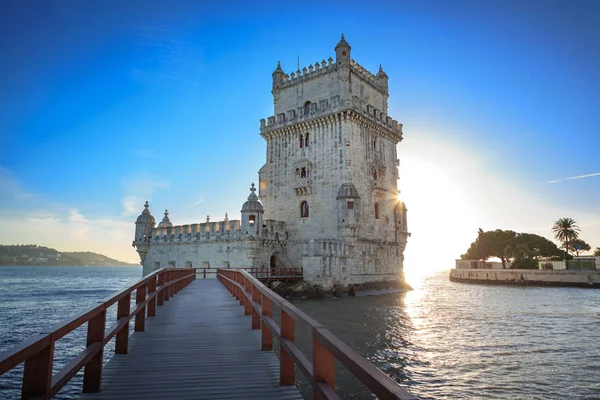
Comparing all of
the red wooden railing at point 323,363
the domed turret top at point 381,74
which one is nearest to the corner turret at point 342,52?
the domed turret top at point 381,74

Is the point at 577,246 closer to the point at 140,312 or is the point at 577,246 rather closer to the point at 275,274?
the point at 275,274

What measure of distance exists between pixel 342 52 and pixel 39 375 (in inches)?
1432

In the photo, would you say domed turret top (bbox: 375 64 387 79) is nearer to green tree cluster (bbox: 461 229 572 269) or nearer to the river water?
the river water

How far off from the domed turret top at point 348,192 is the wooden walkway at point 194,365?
23.0 metres

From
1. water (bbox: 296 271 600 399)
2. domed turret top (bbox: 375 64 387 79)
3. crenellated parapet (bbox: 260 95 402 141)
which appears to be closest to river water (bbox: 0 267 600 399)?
water (bbox: 296 271 600 399)

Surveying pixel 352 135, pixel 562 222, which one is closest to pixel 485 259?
pixel 562 222

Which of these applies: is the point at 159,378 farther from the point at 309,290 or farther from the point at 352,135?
the point at 352,135

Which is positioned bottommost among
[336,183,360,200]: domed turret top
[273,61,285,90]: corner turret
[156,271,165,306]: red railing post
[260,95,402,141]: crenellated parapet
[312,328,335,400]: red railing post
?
[156,271,165,306]: red railing post

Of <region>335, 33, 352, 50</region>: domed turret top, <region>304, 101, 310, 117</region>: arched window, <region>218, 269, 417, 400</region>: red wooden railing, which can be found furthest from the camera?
<region>304, 101, 310, 117</region>: arched window

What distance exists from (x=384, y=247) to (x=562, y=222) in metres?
49.8

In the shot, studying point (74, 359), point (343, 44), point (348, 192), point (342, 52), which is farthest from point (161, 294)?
point (343, 44)

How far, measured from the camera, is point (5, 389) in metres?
11.2

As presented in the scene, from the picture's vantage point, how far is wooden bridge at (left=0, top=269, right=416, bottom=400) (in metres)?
3.20

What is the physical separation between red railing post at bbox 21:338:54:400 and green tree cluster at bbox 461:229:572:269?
7518 cm
